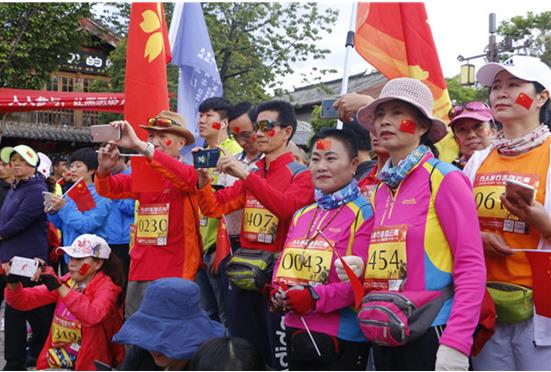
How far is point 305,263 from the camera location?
2.95 m

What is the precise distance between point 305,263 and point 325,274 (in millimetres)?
115

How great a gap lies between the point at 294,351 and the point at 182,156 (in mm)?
2666

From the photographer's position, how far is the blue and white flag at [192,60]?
658 cm

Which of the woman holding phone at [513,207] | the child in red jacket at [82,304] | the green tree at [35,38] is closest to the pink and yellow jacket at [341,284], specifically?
the woman holding phone at [513,207]

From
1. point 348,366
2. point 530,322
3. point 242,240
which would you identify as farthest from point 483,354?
point 242,240

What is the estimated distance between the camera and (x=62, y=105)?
52.1 ft

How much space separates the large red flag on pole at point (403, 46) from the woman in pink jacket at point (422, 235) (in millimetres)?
1536

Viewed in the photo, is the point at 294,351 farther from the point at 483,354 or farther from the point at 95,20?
the point at 95,20

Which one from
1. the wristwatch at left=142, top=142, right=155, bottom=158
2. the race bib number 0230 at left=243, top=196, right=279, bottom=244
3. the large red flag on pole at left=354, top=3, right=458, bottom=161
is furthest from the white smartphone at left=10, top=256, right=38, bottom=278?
the large red flag on pole at left=354, top=3, right=458, bottom=161

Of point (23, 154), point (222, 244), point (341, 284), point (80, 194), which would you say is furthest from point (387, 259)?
point (23, 154)

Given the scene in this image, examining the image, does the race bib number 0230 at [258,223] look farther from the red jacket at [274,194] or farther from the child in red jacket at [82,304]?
the child in red jacket at [82,304]

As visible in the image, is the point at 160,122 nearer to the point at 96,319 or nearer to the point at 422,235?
the point at 96,319

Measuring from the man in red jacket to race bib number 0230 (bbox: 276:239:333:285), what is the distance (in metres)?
0.55

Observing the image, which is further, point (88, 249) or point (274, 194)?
point (88, 249)
